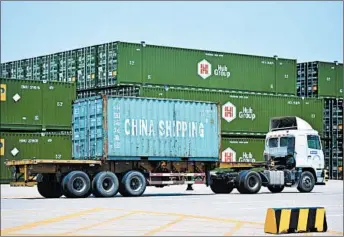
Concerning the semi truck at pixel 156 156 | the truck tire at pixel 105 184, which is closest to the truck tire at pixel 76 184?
the semi truck at pixel 156 156

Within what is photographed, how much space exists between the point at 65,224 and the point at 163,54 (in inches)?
1157

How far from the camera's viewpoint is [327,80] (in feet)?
170

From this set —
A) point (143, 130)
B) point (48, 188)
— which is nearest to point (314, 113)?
point (143, 130)

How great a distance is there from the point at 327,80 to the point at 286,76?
3.06 metres

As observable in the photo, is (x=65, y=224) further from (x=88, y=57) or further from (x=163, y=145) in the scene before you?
(x=88, y=57)

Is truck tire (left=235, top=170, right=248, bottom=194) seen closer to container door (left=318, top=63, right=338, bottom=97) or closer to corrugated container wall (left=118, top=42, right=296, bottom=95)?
corrugated container wall (left=118, top=42, right=296, bottom=95)

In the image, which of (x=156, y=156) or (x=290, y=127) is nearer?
(x=156, y=156)

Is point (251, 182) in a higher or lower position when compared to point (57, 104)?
lower

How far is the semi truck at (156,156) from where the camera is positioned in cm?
2723

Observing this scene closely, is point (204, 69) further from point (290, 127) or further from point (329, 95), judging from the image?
point (290, 127)

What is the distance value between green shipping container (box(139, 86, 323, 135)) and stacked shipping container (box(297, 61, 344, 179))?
6.15 feet

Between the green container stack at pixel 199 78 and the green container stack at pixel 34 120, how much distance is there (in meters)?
2.32

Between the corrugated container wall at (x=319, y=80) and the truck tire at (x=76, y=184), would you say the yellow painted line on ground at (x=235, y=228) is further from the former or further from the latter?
the corrugated container wall at (x=319, y=80)

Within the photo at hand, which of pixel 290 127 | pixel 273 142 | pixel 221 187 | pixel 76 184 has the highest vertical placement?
pixel 290 127
